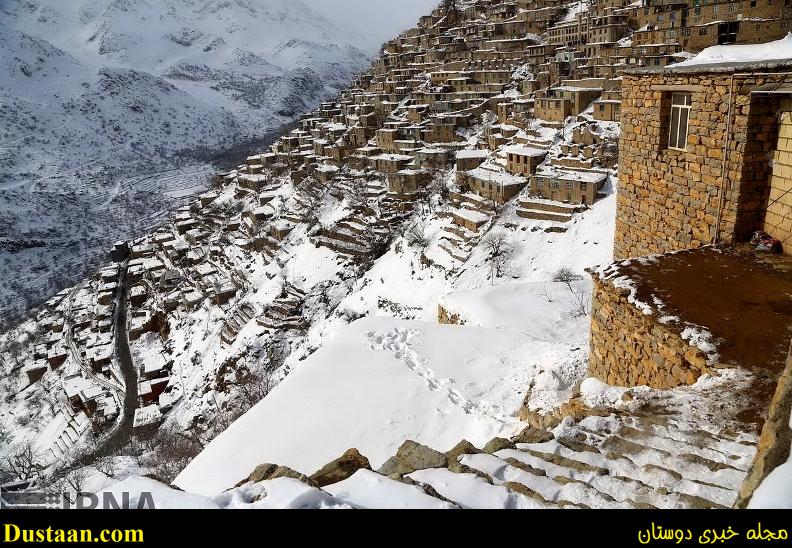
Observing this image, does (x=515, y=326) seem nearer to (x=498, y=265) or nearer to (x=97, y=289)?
(x=498, y=265)

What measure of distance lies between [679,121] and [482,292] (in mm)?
6761

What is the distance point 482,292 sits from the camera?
1200 centimetres

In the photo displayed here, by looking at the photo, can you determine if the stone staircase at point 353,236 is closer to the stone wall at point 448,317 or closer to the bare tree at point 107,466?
the bare tree at point 107,466

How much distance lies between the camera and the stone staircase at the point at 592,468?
247cm

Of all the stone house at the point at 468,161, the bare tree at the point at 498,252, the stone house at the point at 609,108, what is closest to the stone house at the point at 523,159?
the stone house at the point at 468,161

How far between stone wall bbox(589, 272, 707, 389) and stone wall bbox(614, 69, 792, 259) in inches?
73.5

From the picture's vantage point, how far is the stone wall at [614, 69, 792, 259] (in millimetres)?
4943

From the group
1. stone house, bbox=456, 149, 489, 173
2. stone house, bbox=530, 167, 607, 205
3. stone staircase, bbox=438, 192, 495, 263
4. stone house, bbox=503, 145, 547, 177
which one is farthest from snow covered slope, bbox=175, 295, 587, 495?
stone house, bbox=456, 149, 489, 173

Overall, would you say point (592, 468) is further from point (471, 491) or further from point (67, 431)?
point (67, 431)

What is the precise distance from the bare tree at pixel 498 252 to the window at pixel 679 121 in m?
15.1

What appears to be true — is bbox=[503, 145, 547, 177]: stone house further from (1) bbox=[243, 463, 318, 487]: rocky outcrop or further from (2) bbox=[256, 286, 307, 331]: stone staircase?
(1) bbox=[243, 463, 318, 487]: rocky outcrop

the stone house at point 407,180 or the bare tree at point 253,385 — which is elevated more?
the stone house at point 407,180

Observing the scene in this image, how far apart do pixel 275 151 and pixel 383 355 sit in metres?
51.2

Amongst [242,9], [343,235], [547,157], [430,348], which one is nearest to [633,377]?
[430,348]
